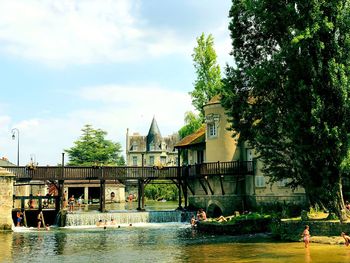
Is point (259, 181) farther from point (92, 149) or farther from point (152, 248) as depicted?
point (92, 149)

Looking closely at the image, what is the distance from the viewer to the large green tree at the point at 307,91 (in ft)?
70.4

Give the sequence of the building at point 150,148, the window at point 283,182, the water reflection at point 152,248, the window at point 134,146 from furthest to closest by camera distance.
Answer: the window at point 134,146 < the building at point 150,148 < the window at point 283,182 < the water reflection at point 152,248

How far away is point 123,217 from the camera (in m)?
35.3

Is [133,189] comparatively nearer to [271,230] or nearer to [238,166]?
[238,166]

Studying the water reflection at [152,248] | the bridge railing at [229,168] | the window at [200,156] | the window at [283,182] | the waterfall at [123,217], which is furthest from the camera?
the window at [200,156]

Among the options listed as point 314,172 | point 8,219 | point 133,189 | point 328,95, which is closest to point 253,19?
point 328,95

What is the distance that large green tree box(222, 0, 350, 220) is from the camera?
2145 cm

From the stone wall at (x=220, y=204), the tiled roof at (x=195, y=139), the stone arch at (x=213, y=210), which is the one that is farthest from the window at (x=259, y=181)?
the tiled roof at (x=195, y=139)

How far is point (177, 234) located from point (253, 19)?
14.1 m

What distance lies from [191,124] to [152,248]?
28.6 m

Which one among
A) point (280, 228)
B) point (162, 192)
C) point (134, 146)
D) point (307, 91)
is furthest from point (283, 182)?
point (134, 146)

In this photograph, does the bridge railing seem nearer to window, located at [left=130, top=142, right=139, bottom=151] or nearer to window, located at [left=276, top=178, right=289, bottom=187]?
window, located at [left=276, top=178, right=289, bottom=187]

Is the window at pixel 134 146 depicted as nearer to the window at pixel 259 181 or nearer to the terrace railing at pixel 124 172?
the terrace railing at pixel 124 172

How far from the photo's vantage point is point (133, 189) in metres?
80.2
